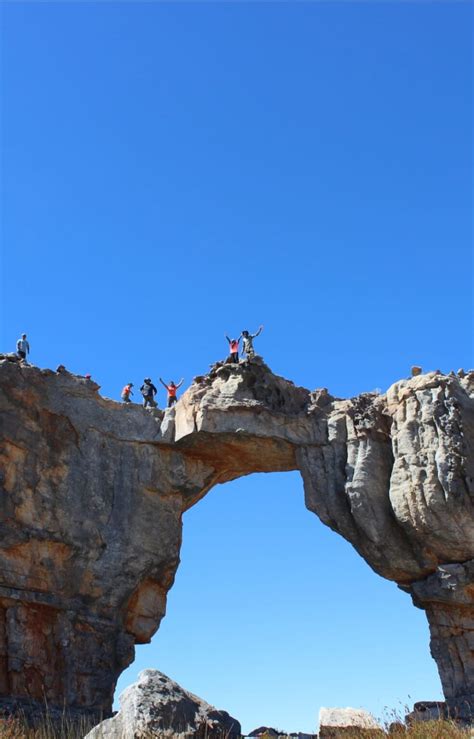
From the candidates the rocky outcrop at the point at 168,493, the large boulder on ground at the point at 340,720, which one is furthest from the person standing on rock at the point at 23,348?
the large boulder on ground at the point at 340,720

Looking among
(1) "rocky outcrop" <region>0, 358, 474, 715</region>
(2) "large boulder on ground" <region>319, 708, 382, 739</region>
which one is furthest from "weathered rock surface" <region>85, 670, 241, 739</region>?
(1) "rocky outcrop" <region>0, 358, 474, 715</region>

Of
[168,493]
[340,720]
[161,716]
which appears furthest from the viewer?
[168,493]

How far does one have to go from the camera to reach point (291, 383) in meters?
29.2

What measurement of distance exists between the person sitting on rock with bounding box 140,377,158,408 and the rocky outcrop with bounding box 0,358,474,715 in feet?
2.12

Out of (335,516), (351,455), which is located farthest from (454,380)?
(335,516)

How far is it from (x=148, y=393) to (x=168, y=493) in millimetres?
3504

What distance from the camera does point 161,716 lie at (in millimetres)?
12391

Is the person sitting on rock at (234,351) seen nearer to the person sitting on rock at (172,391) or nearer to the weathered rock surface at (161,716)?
the person sitting on rock at (172,391)

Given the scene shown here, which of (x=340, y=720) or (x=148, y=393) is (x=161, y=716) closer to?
(x=340, y=720)

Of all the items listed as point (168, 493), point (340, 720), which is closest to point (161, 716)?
point (340, 720)

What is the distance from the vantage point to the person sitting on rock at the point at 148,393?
2956 centimetres

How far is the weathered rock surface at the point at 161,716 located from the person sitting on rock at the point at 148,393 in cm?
1672

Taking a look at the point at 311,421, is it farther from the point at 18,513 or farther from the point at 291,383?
the point at 18,513

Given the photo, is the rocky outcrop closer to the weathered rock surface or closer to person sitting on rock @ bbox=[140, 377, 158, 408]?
person sitting on rock @ bbox=[140, 377, 158, 408]
